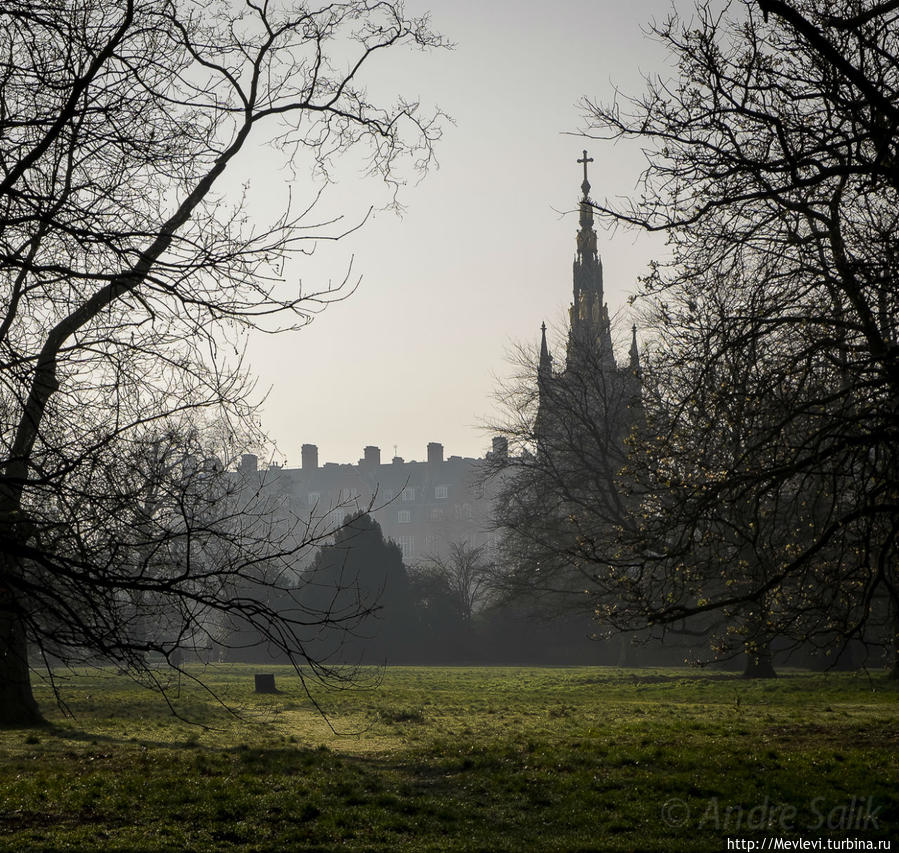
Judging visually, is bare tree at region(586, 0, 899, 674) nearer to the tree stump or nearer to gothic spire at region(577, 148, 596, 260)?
the tree stump

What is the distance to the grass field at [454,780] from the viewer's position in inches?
282

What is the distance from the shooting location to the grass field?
23.5ft

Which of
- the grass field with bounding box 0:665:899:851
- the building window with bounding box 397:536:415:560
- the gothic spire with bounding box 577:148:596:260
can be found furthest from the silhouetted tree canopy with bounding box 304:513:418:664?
the building window with bounding box 397:536:415:560

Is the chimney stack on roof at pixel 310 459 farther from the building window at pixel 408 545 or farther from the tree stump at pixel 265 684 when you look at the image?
the tree stump at pixel 265 684

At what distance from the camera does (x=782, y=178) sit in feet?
31.2

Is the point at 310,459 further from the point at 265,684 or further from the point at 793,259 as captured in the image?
the point at 793,259

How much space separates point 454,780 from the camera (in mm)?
9398

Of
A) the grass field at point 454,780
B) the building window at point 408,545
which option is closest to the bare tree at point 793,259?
the grass field at point 454,780

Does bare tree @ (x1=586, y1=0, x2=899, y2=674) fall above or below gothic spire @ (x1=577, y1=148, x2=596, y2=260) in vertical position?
below

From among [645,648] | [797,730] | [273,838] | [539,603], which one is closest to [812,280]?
[797,730]

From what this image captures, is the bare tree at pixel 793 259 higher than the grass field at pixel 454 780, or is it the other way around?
the bare tree at pixel 793 259

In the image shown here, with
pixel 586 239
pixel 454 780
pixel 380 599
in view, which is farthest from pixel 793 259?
pixel 586 239

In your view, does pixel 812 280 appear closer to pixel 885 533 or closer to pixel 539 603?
pixel 885 533

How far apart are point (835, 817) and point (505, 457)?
21413 millimetres
